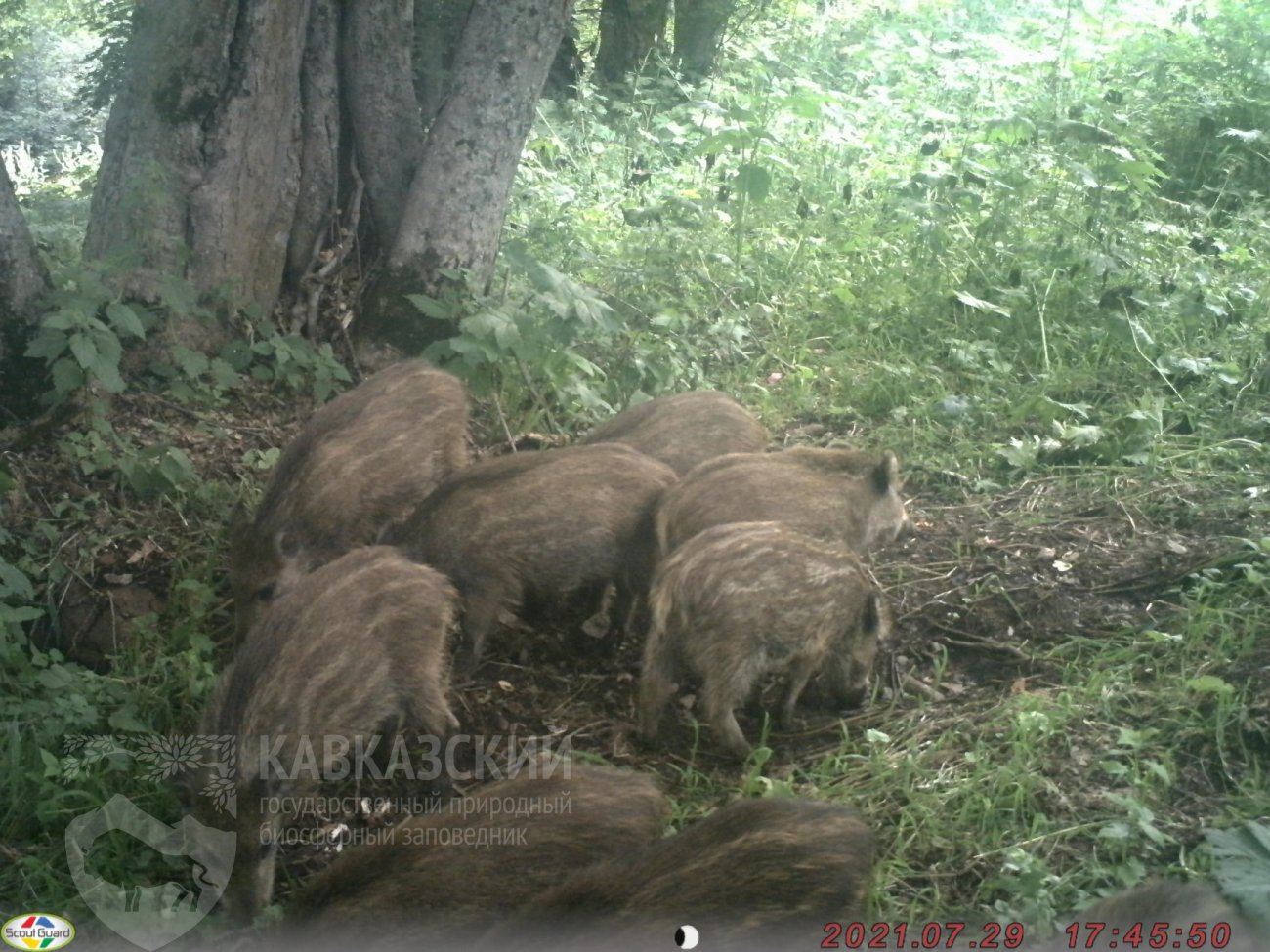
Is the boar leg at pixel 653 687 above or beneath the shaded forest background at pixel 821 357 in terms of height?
beneath

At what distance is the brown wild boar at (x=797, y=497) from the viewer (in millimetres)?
3777

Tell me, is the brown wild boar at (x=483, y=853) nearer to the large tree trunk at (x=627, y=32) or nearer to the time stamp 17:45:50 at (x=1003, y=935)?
the time stamp 17:45:50 at (x=1003, y=935)

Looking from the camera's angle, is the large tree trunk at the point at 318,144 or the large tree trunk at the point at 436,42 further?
the large tree trunk at the point at 436,42

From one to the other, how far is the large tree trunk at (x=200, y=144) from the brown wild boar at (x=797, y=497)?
1988mm

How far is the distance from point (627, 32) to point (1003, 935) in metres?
4.71

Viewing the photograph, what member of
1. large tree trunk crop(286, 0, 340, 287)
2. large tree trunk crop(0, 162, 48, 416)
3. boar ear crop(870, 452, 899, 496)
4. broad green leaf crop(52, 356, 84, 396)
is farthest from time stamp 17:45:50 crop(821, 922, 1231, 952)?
large tree trunk crop(286, 0, 340, 287)

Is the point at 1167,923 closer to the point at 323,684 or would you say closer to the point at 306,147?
the point at 323,684

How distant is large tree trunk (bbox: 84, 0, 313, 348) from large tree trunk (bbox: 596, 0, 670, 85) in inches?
60.8

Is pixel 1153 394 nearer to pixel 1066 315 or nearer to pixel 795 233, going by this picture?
pixel 1066 315

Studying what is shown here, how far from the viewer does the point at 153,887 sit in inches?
97.3

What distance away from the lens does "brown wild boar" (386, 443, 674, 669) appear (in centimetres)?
390

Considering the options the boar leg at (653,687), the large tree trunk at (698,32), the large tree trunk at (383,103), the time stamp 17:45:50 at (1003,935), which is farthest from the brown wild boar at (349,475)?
the large tree trunk at (698,32)

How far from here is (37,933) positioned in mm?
2055

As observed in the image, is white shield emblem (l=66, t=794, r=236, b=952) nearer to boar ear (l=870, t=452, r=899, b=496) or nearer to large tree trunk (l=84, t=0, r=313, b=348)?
boar ear (l=870, t=452, r=899, b=496)
